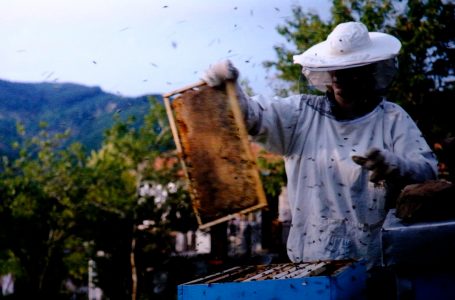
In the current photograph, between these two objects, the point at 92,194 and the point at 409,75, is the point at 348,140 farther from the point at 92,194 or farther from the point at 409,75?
the point at 92,194

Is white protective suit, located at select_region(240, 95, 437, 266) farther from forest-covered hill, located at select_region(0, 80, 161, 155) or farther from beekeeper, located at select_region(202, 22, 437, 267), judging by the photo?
forest-covered hill, located at select_region(0, 80, 161, 155)

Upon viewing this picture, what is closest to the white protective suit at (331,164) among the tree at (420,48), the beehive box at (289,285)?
the beehive box at (289,285)

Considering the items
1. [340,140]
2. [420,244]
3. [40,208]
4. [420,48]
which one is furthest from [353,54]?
[40,208]

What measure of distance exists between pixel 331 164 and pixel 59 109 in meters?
10.5

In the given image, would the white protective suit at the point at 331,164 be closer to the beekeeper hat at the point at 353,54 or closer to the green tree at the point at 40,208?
the beekeeper hat at the point at 353,54

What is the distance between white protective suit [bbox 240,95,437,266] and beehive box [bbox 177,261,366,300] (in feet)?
2.32

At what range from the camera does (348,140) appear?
10.4ft

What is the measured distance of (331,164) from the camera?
10.2 feet

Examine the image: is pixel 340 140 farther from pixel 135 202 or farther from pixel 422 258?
pixel 135 202

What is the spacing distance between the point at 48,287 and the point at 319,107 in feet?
35.1

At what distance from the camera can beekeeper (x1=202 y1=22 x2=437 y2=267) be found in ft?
9.89

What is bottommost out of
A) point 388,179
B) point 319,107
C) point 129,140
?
point 129,140

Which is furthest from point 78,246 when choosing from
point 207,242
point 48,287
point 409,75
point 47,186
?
point 409,75

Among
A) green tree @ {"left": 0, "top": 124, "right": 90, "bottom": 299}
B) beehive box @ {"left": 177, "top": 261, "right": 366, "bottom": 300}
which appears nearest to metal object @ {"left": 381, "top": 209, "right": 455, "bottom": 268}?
beehive box @ {"left": 177, "top": 261, "right": 366, "bottom": 300}
